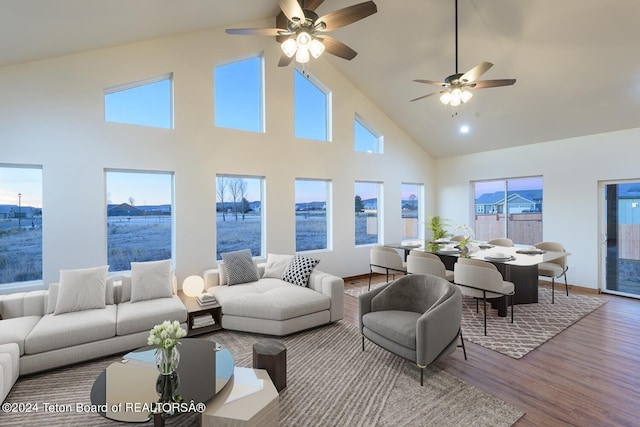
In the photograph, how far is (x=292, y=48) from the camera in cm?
276

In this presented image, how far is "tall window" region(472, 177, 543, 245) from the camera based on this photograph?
634cm

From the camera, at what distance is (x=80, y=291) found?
337 cm

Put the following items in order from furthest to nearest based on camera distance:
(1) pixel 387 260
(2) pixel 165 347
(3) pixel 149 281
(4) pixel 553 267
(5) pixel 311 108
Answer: (5) pixel 311 108
(1) pixel 387 260
(4) pixel 553 267
(3) pixel 149 281
(2) pixel 165 347

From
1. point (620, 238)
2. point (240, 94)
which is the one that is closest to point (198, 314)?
point (240, 94)

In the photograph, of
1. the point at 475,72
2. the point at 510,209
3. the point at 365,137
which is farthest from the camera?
the point at 365,137

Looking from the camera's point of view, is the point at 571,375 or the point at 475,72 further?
the point at 475,72

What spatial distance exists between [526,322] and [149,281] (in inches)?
200

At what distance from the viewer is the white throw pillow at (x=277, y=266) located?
4.74m

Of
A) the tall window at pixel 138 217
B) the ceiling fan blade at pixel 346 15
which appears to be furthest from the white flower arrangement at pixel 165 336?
the tall window at pixel 138 217

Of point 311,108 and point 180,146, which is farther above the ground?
point 311,108

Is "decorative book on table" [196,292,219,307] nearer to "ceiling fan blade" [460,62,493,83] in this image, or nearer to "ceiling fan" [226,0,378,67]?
"ceiling fan" [226,0,378,67]

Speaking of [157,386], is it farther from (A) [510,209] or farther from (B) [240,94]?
(A) [510,209]

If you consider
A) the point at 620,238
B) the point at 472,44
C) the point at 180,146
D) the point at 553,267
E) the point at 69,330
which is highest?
the point at 472,44

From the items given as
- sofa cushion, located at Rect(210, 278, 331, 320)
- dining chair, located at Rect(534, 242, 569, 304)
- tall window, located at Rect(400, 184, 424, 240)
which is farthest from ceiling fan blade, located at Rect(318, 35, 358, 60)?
tall window, located at Rect(400, 184, 424, 240)
